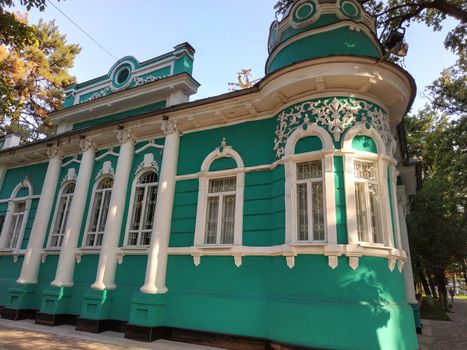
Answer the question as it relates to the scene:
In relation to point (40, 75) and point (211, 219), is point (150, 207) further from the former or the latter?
point (40, 75)

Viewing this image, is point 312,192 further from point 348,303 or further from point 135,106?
point 135,106

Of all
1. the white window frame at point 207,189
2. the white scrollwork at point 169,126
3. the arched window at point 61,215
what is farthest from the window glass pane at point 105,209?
the white window frame at point 207,189

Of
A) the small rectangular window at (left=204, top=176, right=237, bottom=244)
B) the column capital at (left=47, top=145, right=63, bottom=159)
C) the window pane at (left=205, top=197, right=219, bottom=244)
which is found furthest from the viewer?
the column capital at (left=47, top=145, right=63, bottom=159)

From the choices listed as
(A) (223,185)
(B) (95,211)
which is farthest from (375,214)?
(B) (95,211)

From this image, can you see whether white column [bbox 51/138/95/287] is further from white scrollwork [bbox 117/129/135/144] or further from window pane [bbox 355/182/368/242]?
window pane [bbox 355/182/368/242]

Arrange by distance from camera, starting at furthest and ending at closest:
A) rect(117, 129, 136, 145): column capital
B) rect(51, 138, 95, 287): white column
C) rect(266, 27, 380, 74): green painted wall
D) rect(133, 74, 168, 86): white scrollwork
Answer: rect(133, 74, 168, 86): white scrollwork, rect(117, 129, 136, 145): column capital, rect(51, 138, 95, 287): white column, rect(266, 27, 380, 74): green painted wall

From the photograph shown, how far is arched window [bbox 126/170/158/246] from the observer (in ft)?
28.2

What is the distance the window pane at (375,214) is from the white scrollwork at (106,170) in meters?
7.32

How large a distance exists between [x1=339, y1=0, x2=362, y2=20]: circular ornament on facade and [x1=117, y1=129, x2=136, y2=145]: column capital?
6698 mm

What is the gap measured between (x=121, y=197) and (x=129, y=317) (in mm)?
3217

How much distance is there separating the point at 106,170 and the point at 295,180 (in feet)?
20.1

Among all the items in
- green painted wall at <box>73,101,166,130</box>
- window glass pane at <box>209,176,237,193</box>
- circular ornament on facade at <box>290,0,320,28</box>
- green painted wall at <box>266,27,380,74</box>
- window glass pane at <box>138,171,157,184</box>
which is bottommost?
window glass pane at <box>209,176,237,193</box>

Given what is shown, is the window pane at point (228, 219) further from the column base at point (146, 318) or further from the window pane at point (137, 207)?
the window pane at point (137, 207)

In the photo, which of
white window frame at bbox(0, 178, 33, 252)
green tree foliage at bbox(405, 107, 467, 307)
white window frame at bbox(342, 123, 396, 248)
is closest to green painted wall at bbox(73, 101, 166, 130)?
white window frame at bbox(0, 178, 33, 252)
